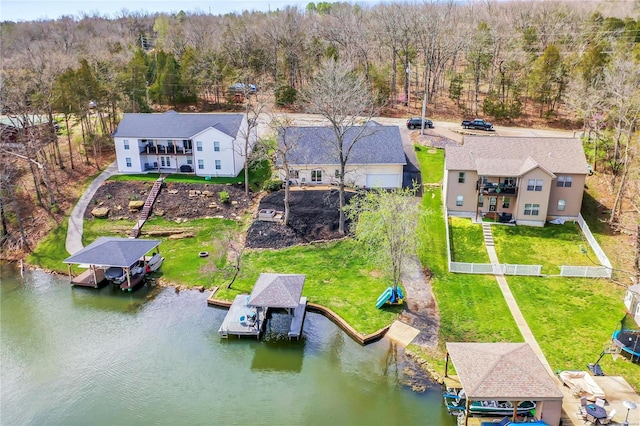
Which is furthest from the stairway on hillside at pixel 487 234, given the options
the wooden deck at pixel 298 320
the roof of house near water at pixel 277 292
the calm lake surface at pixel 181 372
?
the roof of house near water at pixel 277 292

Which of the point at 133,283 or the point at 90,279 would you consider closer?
the point at 133,283

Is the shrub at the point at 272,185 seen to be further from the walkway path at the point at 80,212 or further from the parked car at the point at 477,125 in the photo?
the parked car at the point at 477,125

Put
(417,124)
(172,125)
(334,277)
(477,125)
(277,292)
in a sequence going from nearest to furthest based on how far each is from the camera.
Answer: (277,292)
(334,277)
(172,125)
(477,125)
(417,124)

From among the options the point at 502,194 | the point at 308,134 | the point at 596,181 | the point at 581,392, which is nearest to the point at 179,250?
the point at 308,134

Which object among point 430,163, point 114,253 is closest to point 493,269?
point 430,163

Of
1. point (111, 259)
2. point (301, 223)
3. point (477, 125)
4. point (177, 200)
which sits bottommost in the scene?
point (111, 259)

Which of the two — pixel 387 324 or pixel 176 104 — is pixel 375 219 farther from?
pixel 176 104

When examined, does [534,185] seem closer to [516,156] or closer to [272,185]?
[516,156]
